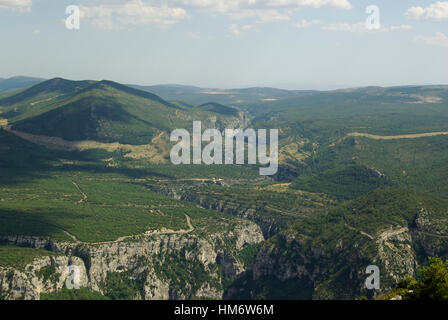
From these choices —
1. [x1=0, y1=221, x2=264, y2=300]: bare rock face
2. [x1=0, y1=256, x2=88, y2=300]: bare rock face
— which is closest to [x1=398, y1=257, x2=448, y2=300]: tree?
[x1=0, y1=221, x2=264, y2=300]: bare rock face

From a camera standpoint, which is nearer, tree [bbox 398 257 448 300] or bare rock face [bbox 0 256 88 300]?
tree [bbox 398 257 448 300]

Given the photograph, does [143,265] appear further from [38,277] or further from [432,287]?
[432,287]

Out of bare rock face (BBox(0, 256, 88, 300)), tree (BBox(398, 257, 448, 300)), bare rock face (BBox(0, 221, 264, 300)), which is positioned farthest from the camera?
bare rock face (BBox(0, 221, 264, 300))

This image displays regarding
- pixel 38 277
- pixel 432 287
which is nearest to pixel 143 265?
pixel 38 277

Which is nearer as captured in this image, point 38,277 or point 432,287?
point 432,287

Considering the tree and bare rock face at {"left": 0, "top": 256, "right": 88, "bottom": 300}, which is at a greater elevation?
the tree

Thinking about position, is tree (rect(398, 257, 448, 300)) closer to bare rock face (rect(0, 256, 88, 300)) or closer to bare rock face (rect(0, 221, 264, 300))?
bare rock face (rect(0, 221, 264, 300))

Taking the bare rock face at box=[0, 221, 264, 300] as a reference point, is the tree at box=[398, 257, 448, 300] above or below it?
above

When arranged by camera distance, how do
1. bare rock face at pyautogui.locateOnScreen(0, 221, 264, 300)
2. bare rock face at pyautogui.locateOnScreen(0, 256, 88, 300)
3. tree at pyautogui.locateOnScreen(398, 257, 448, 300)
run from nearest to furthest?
tree at pyautogui.locateOnScreen(398, 257, 448, 300) < bare rock face at pyautogui.locateOnScreen(0, 256, 88, 300) < bare rock face at pyautogui.locateOnScreen(0, 221, 264, 300)

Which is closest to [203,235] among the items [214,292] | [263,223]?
[214,292]
